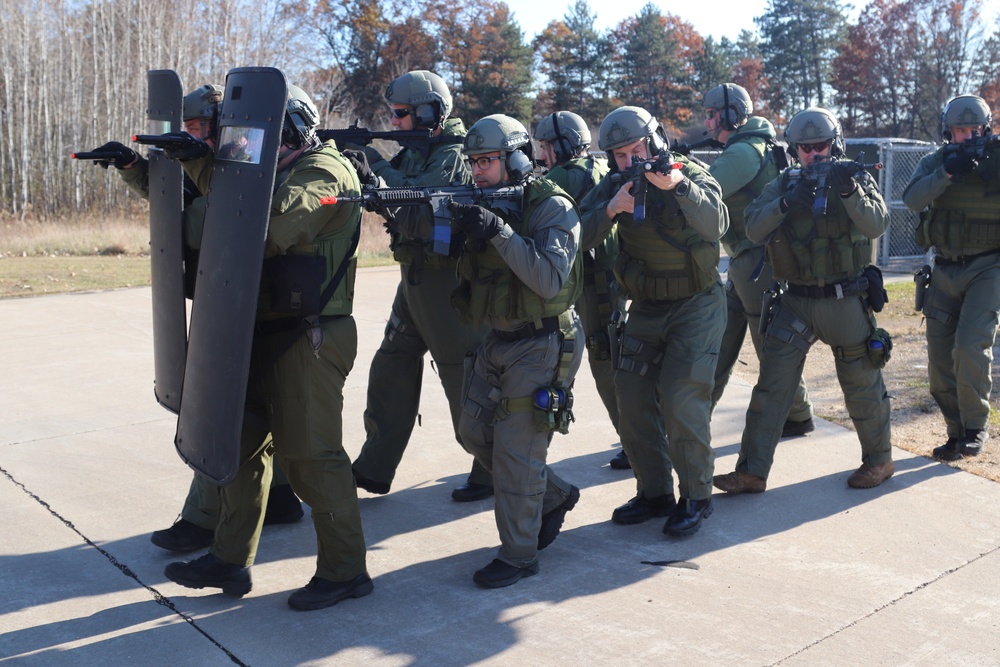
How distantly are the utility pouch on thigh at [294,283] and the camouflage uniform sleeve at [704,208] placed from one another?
5.36ft

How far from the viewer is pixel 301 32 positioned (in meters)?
38.2

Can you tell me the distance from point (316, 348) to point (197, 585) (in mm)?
1056

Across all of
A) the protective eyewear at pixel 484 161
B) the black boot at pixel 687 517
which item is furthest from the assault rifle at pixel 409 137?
the black boot at pixel 687 517

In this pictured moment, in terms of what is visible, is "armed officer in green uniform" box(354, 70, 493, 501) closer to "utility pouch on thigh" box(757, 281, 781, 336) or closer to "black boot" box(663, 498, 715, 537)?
"black boot" box(663, 498, 715, 537)

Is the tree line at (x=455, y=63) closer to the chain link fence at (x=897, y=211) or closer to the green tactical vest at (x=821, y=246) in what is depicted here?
the chain link fence at (x=897, y=211)

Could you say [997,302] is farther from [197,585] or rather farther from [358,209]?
[197,585]

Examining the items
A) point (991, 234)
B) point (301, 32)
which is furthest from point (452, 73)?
point (991, 234)

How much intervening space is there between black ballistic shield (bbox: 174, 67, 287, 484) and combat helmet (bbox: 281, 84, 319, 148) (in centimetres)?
20

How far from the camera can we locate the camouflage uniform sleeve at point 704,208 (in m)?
4.21

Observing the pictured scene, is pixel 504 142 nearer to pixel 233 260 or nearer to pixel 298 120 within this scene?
pixel 298 120

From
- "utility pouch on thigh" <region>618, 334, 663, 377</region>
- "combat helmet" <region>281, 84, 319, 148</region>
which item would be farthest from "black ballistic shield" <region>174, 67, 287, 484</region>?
"utility pouch on thigh" <region>618, 334, 663, 377</region>

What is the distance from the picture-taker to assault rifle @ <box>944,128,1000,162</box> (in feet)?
17.4

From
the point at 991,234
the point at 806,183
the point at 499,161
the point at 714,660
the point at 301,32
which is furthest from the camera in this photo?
the point at 301,32

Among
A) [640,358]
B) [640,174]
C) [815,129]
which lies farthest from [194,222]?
[815,129]
